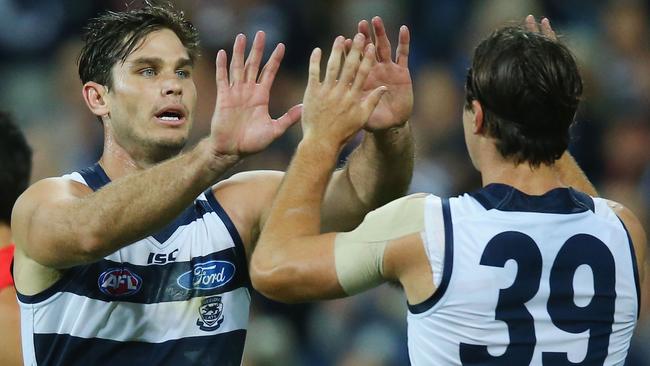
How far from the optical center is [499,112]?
3.29 m

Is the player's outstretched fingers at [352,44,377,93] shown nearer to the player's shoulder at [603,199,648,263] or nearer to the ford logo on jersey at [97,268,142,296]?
the player's shoulder at [603,199,648,263]

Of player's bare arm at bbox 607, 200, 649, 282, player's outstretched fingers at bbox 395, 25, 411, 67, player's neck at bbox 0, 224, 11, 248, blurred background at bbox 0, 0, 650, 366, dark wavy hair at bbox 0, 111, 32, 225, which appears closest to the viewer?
player's bare arm at bbox 607, 200, 649, 282

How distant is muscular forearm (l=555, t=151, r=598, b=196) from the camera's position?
13.3 ft

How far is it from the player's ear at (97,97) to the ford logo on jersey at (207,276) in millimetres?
873

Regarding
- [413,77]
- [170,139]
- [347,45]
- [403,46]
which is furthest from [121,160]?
[413,77]

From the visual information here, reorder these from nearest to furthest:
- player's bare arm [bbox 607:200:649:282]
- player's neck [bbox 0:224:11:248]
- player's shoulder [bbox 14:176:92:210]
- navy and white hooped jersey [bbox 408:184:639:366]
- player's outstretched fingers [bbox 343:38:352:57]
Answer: navy and white hooped jersey [bbox 408:184:639:366], player's bare arm [bbox 607:200:649:282], player's outstretched fingers [bbox 343:38:352:57], player's shoulder [bbox 14:176:92:210], player's neck [bbox 0:224:11:248]

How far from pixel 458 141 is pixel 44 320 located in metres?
5.14

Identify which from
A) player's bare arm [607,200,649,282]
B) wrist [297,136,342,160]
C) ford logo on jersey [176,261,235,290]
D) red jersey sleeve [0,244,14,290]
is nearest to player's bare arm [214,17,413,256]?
ford logo on jersey [176,261,235,290]

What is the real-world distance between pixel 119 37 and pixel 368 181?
48.0 inches

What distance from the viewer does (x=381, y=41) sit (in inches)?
161

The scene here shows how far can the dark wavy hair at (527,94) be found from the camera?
128 inches

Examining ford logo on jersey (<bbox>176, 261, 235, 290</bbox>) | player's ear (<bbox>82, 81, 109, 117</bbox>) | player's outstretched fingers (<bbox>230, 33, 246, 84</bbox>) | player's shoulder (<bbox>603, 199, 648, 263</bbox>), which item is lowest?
ford logo on jersey (<bbox>176, 261, 235, 290</bbox>)

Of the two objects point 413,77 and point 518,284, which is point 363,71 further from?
point 413,77

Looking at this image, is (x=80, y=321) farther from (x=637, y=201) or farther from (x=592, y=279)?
(x=637, y=201)
